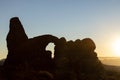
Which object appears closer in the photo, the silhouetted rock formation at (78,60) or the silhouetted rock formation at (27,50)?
the silhouetted rock formation at (78,60)

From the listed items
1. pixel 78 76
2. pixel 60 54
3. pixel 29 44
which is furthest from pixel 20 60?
pixel 78 76

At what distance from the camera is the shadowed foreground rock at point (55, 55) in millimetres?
88688

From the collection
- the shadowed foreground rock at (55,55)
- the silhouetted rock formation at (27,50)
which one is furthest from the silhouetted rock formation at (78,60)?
the silhouetted rock formation at (27,50)

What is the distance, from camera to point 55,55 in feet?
307

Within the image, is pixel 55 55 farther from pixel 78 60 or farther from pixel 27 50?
pixel 27 50

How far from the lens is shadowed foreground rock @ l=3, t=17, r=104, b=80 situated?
88.7 meters

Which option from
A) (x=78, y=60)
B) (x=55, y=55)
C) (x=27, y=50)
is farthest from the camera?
(x=55, y=55)

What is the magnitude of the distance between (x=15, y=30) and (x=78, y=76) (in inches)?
967

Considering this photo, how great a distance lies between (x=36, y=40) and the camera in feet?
307

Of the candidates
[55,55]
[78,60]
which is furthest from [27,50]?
[78,60]

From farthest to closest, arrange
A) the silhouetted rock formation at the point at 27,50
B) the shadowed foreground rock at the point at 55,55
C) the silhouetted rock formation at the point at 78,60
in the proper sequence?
the silhouetted rock formation at the point at 27,50
the shadowed foreground rock at the point at 55,55
the silhouetted rock formation at the point at 78,60

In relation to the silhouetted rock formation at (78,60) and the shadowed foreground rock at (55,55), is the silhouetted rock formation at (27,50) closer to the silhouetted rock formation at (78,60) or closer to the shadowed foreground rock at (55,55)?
the shadowed foreground rock at (55,55)

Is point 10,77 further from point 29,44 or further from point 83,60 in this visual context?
point 83,60

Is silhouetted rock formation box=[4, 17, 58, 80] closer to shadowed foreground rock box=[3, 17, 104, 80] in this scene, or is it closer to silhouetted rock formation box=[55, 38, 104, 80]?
shadowed foreground rock box=[3, 17, 104, 80]
